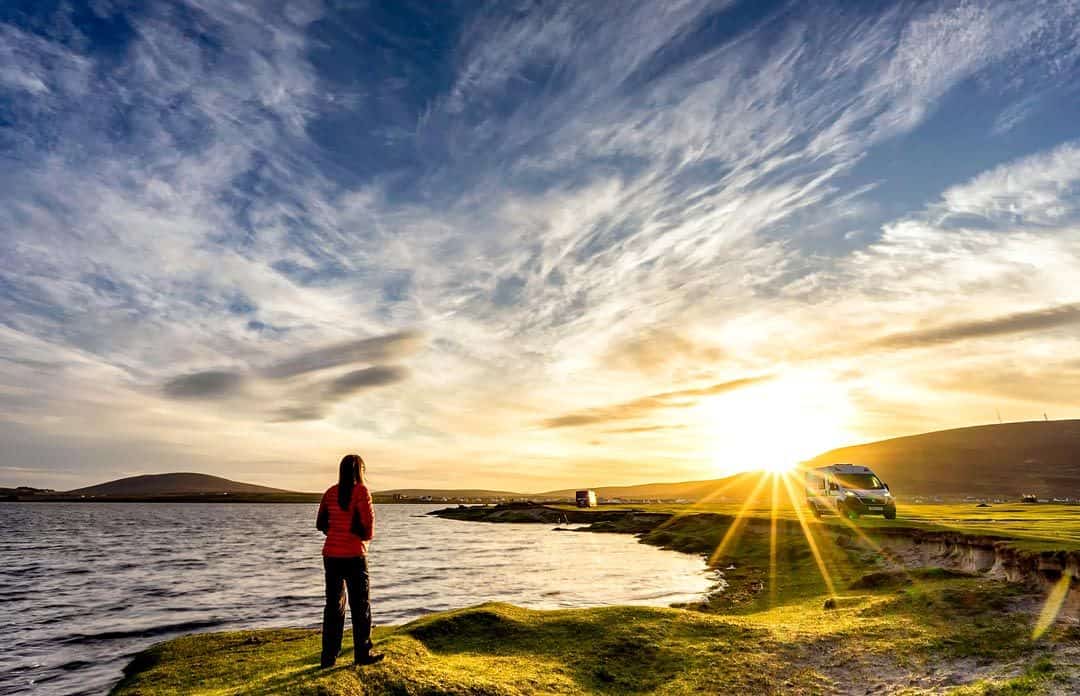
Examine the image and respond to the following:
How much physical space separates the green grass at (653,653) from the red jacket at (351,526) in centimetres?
211

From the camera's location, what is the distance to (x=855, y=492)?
116 feet

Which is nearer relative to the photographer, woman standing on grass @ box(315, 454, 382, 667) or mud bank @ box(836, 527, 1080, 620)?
woman standing on grass @ box(315, 454, 382, 667)

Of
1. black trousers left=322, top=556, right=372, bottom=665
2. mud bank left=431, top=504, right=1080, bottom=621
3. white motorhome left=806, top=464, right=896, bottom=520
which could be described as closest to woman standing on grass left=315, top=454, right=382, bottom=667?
black trousers left=322, top=556, right=372, bottom=665

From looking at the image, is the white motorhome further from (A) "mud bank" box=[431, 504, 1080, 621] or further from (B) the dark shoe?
(B) the dark shoe

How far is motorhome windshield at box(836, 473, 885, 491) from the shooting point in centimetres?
3562

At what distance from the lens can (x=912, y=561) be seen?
78.5 feet

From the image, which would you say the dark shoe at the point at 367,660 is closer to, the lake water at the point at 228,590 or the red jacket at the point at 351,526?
the red jacket at the point at 351,526

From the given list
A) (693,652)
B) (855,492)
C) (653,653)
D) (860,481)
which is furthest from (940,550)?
(653,653)

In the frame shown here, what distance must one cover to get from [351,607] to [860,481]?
33.8 meters

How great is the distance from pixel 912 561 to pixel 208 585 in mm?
33725

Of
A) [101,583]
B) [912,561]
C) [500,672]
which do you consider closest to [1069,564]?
[912,561]

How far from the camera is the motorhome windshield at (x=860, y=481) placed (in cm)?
3562

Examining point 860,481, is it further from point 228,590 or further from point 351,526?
point 228,590

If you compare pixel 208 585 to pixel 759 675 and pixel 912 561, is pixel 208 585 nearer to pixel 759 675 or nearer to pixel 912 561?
pixel 759 675
